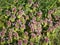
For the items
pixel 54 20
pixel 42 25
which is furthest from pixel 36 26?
pixel 54 20

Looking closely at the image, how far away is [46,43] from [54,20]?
0.53 meters

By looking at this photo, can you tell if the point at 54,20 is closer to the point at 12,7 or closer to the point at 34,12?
the point at 34,12

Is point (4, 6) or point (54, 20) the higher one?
point (4, 6)

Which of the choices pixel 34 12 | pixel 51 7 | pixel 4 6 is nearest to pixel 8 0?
pixel 4 6

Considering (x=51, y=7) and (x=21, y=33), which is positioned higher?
(x=51, y=7)

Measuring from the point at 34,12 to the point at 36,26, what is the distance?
31 cm

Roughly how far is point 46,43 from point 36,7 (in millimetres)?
673

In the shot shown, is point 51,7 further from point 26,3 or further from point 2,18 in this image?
point 2,18

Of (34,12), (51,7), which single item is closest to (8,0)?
(34,12)

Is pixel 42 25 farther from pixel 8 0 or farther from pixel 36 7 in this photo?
pixel 8 0

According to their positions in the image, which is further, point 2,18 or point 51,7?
point 51,7

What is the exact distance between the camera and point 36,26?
3.78 meters

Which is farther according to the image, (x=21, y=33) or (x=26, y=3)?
(x=26, y=3)

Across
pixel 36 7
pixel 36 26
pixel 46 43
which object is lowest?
pixel 46 43
